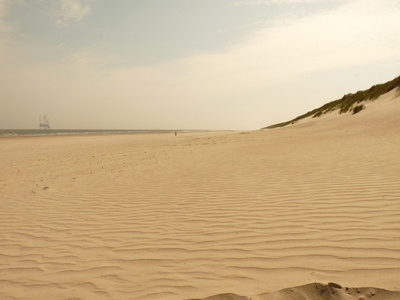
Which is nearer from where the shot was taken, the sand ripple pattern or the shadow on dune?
the shadow on dune

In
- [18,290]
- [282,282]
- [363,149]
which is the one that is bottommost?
[18,290]

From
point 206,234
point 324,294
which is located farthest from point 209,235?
point 324,294

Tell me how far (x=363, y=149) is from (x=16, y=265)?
8.53 m

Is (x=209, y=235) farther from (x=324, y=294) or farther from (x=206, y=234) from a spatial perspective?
(x=324, y=294)

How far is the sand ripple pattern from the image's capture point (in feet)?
7.93

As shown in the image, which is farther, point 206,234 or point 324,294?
point 206,234

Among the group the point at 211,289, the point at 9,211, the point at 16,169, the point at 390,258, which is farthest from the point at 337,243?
the point at 16,169

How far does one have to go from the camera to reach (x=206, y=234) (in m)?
3.41

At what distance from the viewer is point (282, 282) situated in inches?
88.8

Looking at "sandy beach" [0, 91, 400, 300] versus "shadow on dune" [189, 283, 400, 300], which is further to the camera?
"sandy beach" [0, 91, 400, 300]

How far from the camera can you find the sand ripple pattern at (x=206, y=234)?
2416 millimetres

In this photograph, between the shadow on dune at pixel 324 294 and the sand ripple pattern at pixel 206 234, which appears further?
the sand ripple pattern at pixel 206 234

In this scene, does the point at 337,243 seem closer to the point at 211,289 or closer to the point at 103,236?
the point at 211,289

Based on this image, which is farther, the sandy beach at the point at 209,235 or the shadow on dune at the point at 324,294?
the sandy beach at the point at 209,235
